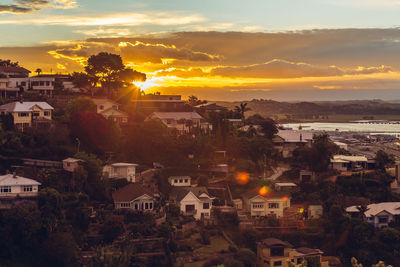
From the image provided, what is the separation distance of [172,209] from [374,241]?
15795 mm

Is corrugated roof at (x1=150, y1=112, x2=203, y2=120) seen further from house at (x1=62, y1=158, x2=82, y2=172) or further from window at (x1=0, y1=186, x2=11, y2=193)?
window at (x1=0, y1=186, x2=11, y2=193)

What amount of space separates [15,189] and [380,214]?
2858 centimetres

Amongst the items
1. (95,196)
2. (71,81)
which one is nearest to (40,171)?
(95,196)

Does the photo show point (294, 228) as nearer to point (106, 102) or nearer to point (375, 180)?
point (375, 180)

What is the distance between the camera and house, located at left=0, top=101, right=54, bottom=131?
47.5 m

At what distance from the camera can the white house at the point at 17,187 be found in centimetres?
3747

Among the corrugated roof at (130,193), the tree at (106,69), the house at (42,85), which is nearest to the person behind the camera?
the corrugated roof at (130,193)

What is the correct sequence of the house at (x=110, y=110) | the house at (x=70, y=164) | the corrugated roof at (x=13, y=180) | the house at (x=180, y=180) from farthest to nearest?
the house at (x=110, y=110) → the house at (x=180, y=180) → the house at (x=70, y=164) → the corrugated roof at (x=13, y=180)

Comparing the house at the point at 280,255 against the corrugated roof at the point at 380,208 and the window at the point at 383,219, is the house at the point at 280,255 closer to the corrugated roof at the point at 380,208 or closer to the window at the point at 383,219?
the corrugated roof at the point at 380,208

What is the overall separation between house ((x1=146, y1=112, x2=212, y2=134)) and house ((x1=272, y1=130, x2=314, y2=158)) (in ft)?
24.9

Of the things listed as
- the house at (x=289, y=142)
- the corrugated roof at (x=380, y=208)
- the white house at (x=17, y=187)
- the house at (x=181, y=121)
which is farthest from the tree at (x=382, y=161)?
the white house at (x=17, y=187)

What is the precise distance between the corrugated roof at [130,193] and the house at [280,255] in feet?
30.9

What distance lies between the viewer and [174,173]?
47781 millimetres

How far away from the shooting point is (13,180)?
38.0m
